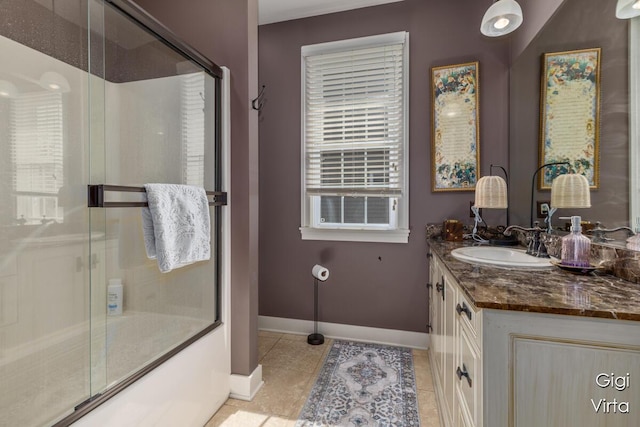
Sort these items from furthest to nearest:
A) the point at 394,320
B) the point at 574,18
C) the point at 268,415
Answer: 1. the point at 394,320
2. the point at 268,415
3. the point at 574,18

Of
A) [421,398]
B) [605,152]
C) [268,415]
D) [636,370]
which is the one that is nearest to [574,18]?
[605,152]

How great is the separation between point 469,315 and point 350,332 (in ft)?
5.41

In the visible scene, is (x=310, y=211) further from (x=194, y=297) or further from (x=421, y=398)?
(x=421, y=398)

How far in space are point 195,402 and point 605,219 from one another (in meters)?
2.03

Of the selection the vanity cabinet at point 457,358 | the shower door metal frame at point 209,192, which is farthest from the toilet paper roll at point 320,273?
the vanity cabinet at point 457,358

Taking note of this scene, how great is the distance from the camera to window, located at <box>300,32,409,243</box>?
236 cm

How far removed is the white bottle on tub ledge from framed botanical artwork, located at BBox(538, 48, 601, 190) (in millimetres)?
2116

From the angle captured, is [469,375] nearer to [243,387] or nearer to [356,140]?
[243,387]

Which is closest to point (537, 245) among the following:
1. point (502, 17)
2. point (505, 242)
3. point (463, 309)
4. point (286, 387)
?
point (505, 242)

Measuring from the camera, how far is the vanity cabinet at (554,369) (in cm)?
78

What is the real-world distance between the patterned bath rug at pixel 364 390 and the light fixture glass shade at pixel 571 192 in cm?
132

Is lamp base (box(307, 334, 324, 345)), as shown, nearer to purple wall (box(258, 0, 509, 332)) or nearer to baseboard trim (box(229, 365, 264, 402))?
purple wall (box(258, 0, 509, 332))

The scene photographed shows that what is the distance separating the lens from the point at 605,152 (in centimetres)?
125

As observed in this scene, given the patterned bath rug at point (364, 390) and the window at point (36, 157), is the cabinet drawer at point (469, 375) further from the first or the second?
the window at point (36, 157)
